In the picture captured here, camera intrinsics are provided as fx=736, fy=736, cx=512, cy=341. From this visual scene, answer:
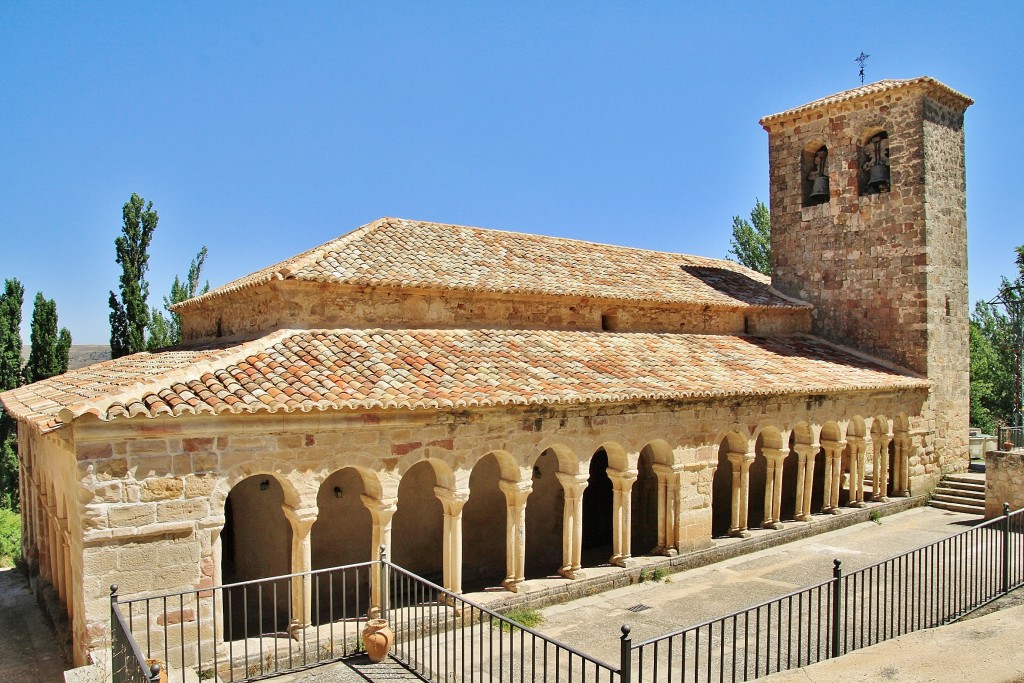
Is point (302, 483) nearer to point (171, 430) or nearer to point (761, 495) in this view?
point (171, 430)

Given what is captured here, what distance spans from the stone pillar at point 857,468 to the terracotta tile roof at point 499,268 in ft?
12.3

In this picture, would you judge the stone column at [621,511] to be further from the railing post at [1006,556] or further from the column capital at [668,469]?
the railing post at [1006,556]

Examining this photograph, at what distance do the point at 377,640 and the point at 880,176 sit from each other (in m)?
16.2

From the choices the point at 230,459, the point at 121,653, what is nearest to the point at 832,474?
the point at 230,459

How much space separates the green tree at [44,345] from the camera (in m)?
23.6

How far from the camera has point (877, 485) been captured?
55.9 feet

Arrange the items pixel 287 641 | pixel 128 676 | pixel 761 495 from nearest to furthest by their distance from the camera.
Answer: pixel 128 676 → pixel 287 641 → pixel 761 495

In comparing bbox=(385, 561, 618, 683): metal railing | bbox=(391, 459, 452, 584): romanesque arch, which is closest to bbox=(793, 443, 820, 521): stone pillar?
bbox=(391, 459, 452, 584): romanesque arch

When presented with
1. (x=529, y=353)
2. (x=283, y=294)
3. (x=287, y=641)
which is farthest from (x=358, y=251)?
(x=287, y=641)

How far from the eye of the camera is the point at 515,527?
10.9m

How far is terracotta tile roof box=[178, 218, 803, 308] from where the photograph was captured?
11.9 metres

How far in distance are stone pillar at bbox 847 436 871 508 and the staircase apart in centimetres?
259

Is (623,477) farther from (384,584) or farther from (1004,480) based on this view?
(1004,480)

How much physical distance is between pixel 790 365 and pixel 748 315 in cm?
217
